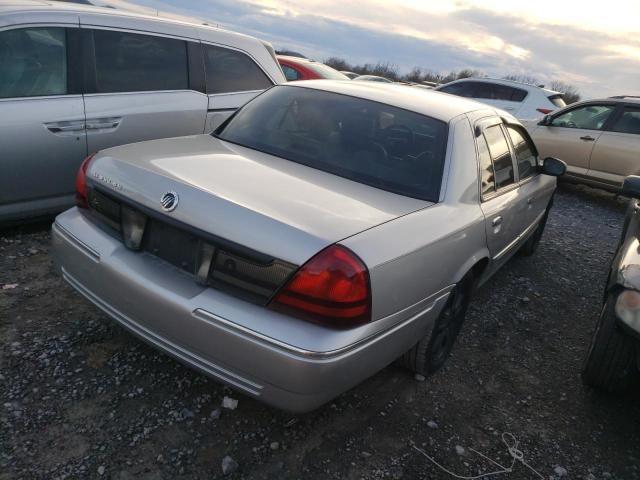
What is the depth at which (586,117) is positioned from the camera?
834cm

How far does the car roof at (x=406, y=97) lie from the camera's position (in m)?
3.07

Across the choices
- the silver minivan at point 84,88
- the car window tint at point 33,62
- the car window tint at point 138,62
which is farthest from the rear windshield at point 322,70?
the car window tint at point 33,62

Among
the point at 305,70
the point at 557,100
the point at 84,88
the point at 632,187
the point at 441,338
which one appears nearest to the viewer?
the point at 441,338

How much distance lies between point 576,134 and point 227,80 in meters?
5.98

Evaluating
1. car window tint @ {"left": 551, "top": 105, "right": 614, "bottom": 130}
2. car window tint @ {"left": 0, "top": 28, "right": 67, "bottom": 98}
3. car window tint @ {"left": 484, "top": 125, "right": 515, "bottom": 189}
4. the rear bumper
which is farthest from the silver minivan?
car window tint @ {"left": 551, "top": 105, "right": 614, "bottom": 130}

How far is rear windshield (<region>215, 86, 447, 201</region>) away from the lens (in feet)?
8.82

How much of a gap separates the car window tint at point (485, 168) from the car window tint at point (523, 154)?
724 millimetres

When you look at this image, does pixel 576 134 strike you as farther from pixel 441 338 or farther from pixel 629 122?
pixel 441 338

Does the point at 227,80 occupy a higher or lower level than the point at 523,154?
higher

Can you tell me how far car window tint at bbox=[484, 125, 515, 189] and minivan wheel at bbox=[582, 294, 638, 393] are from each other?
0.95 meters

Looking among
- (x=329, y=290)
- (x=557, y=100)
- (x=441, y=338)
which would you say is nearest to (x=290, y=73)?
(x=441, y=338)

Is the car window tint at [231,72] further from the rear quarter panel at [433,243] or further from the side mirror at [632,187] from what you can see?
the side mirror at [632,187]

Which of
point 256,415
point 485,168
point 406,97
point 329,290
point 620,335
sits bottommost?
point 256,415

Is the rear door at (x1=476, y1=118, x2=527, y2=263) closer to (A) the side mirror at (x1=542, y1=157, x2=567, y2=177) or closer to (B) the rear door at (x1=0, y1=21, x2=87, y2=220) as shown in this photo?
(A) the side mirror at (x1=542, y1=157, x2=567, y2=177)
